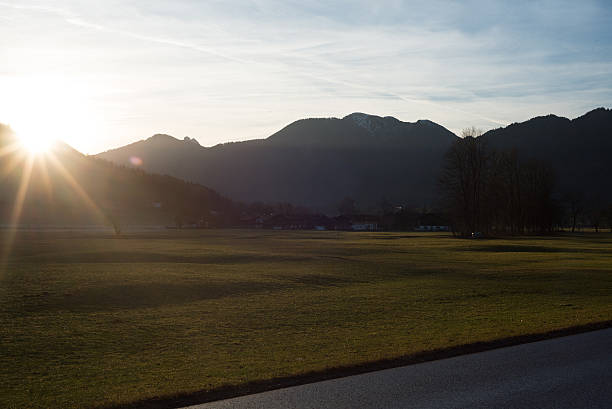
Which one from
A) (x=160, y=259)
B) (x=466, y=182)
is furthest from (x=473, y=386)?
(x=466, y=182)

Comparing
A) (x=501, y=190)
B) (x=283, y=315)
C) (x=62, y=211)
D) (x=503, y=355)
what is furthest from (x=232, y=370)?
(x=62, y=211)

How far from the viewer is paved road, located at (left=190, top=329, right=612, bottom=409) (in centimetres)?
836

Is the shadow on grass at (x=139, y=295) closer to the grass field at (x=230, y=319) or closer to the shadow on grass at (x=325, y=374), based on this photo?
the grass field at (x=230, y=319)

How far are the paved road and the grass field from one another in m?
1.25

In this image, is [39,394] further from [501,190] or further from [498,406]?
[501,190]

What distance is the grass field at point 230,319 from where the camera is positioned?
1056 cm

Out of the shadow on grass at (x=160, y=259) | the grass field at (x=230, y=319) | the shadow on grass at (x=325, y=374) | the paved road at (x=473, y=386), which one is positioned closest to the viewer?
the paved road at (x=473, y=386)

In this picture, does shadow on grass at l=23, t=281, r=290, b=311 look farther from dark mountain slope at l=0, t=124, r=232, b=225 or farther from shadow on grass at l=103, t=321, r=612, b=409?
dark mountain slope at l=0, t=124, r=232, b=225

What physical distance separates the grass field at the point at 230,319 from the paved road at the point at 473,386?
125cm

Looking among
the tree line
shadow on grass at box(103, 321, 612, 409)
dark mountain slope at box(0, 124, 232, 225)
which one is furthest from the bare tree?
shadow on grass at box(103, 321, 612, 409)

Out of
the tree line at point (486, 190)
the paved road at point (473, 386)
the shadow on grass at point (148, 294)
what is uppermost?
the tree line at point (486, 190)

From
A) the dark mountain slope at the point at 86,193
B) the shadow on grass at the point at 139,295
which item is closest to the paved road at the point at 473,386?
the shadow on grass at the point at 139,295

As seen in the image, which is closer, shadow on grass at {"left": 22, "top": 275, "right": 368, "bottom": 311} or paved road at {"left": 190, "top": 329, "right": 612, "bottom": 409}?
paved road at {"left": 190, "top": 329, "right": 612, "bottom": 409}

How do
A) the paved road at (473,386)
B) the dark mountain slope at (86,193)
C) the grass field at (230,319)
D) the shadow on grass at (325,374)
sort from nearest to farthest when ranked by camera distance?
the paved road at (473,386) < the shadow on grass at (325,374) < the grass field at (230,319) < the dark mountain slope at (86,193)
